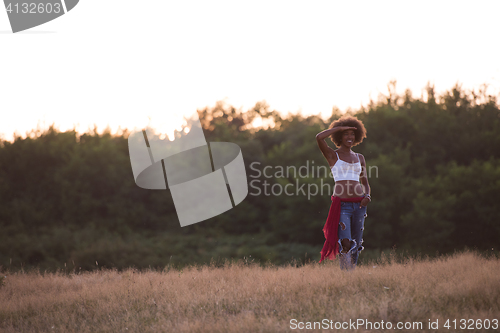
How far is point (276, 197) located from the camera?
28.0 meters

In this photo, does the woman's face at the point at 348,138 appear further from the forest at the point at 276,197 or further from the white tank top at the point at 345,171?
the forest at the point at 276,197

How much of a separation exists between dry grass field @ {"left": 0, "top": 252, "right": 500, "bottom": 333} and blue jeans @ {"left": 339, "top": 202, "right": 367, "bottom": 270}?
0.84 feet

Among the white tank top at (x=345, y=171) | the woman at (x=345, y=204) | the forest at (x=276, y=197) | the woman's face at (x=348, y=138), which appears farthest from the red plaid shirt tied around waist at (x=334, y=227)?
the forest at (x=276, y=197)

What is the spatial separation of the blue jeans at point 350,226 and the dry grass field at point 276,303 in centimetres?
26

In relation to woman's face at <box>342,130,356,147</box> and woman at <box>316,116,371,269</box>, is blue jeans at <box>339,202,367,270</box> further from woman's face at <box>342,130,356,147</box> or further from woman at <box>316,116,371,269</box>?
woman's face at <box>342,130,356,147</box>

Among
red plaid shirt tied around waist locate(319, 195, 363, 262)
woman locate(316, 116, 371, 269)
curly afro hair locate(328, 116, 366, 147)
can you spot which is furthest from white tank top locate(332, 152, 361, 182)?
curly afro hair locate(328, 116, 366, 147)

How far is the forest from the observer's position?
944 inches

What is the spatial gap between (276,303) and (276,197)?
76.1 feet

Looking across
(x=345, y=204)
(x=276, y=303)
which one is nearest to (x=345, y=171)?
(x=345, y=204)

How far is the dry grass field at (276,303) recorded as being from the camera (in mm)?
4098

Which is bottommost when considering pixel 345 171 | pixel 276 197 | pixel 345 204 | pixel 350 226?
pixel 276 197

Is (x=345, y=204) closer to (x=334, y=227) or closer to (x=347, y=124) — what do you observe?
(x=334, y=227)

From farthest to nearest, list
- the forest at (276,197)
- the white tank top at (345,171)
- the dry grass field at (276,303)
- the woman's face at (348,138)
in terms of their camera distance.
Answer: the forest at (276,197), the woman's face at (348,138), the white tank top at (345,171), the dry grass field at (276,303)

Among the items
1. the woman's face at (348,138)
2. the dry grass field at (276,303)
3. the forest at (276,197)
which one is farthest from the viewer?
the forest at (276,197)
